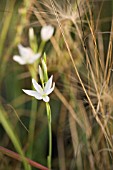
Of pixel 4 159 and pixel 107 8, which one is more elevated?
pixel 107 8

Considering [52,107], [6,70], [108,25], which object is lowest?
[52,107]

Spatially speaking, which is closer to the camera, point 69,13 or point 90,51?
point 69,13

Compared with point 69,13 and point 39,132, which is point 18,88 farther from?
point 69,13

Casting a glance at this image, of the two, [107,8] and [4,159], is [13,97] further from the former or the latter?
[107,8]

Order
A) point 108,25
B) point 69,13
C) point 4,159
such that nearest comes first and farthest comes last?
point 69,13 < point 4,159 < point 108,25

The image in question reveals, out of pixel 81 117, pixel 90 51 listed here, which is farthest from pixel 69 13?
pixel 81 117

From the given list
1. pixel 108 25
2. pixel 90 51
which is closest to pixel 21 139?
pixel 90 51

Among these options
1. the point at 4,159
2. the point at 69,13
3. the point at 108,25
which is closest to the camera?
the point at 69,13
